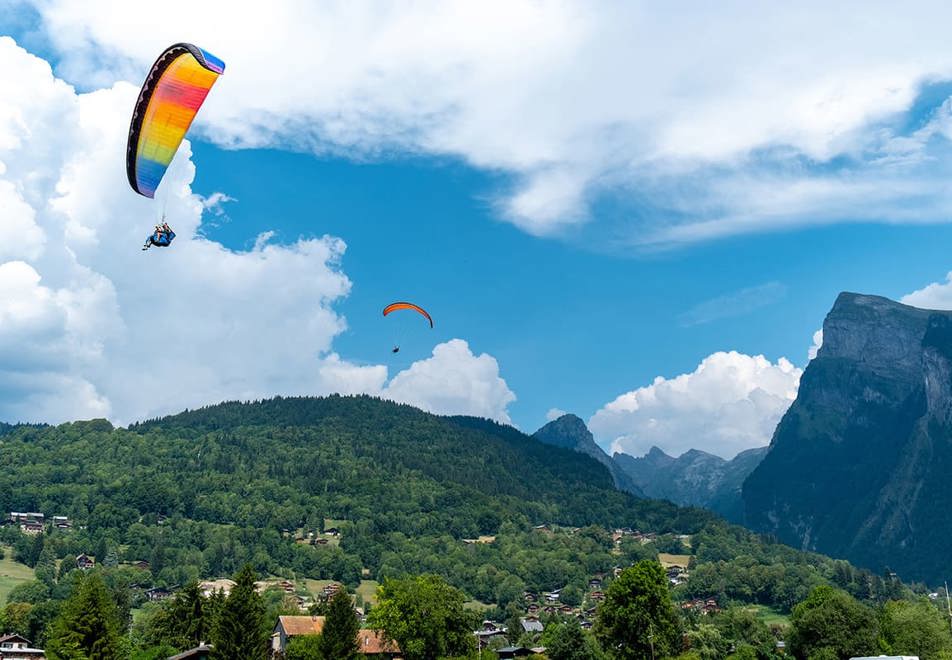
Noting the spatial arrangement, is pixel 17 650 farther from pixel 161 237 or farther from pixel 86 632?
pixel 161 237

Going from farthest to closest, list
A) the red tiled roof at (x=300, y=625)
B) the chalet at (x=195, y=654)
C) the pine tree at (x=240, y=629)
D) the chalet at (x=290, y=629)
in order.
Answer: the red tiled roof at (x=300, y=625)
the chalet at (x=290, y=629)
the chalet at (x=195, y=654)
the pine tree at (x=240, y=629)

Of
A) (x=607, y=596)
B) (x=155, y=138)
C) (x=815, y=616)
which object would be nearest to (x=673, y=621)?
(x=607, y=596)

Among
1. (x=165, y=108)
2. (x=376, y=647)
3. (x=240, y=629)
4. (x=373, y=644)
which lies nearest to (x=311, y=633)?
(x=373, y=644)

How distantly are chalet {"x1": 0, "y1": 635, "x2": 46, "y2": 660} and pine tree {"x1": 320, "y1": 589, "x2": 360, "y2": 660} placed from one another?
1823 inches

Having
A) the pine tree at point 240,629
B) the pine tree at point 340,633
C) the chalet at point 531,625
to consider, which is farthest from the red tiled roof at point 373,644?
the chalet at point 531,625

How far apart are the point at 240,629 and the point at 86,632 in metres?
12.7

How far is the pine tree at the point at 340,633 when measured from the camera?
279 ft

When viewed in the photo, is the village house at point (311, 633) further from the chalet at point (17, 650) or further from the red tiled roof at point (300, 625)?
the chalet at point (17, 650)

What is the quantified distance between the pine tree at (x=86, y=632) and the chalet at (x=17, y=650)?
40547 millimetres

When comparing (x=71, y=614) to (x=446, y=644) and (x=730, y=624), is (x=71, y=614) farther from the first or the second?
(x=730, y=624)

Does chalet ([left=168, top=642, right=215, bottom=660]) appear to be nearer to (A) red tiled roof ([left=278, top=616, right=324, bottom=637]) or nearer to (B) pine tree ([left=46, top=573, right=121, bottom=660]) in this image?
(B) pine tree ([left=46, top=573, right=121, bottom=660])

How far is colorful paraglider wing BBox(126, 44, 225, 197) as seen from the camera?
45625mm

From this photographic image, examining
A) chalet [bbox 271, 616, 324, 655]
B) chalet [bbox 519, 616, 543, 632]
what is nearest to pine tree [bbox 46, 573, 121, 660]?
chalet [bbox 271, 616, 324, 655]

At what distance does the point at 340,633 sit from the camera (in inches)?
3366
